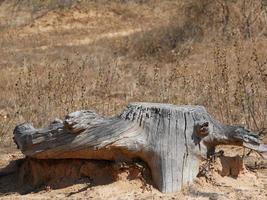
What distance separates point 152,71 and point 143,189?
22.6ft

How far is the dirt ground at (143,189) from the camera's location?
17.0 feet

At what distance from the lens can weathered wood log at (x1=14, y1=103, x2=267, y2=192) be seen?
5281 millimetres

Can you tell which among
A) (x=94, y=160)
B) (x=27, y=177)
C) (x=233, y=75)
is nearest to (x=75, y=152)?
(x=94, y=160)

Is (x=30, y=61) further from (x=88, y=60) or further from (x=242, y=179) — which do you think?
(x=242, y=179)

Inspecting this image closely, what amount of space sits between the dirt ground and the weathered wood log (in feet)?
0.42

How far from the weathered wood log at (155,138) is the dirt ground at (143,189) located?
5.0 inches

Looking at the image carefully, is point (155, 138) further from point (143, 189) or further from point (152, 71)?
point (152, 71)

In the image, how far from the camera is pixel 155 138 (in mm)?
5336

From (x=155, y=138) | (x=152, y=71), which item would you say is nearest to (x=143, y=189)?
(x=155, y=138)

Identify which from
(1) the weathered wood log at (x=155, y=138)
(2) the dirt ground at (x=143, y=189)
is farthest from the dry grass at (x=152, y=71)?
(1) the weathered wood log at (x=155, y=138)

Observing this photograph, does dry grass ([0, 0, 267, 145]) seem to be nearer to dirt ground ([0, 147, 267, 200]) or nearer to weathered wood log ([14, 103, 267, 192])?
dirt ground ([0, 147, 267, 200])

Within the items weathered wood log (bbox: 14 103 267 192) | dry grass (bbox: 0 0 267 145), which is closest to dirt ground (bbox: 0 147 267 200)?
weathered wood log (bbox: 14 103 267 192)

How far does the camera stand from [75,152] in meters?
5.48

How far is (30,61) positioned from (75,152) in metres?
8.75
